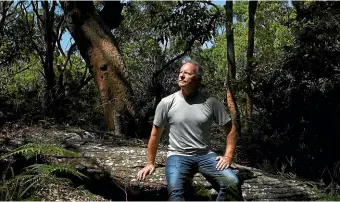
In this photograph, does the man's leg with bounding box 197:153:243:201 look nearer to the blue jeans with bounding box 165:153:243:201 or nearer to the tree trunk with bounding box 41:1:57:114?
the blue jeans with bounding box 165:153:243:201

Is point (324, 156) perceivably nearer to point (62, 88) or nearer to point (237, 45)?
point (62, 88)

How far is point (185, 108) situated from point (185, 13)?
24.4 feet

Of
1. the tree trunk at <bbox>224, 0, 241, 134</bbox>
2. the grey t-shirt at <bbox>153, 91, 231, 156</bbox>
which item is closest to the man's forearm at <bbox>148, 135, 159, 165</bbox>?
the grey t-shirt at <bbox>153, 91, 231, 156</bbox>

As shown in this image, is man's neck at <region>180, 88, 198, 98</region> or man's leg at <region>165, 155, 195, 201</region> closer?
man's leg at <region>165, 155, 195, 201</region>

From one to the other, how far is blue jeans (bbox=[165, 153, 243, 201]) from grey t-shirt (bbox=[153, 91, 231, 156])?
0.28 feet

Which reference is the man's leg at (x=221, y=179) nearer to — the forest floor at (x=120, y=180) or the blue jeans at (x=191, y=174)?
the blue jeans at (x=191, y=174)

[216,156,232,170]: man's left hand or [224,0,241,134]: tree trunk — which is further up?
[224,0,241,134]: tree trunk

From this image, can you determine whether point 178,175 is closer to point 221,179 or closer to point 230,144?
point 221,179

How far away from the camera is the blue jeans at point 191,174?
4.56m

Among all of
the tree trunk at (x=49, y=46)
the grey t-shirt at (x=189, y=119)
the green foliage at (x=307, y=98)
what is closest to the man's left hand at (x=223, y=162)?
the grey t-shirt at (x=189, y=119)

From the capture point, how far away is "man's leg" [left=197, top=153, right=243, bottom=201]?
451cm

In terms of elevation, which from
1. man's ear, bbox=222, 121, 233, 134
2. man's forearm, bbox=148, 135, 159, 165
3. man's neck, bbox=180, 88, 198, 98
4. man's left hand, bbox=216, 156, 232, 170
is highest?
man's neck, bbox=180, 88, 198, 98

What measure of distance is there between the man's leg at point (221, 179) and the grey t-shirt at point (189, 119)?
0.11 m

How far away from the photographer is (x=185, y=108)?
4.94 metres
